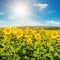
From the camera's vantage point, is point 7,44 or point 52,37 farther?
point 52,37

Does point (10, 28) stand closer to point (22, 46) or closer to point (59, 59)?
point (22, 46)

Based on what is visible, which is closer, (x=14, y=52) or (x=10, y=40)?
(x=14, y=52)

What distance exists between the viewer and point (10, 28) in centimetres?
547

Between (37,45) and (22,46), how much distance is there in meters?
0.39

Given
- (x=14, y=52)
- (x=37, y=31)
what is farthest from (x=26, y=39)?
(x=37, y=31)

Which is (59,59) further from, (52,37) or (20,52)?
(20,52)

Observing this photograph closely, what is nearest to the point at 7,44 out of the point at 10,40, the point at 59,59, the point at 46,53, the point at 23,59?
the point at 10,40

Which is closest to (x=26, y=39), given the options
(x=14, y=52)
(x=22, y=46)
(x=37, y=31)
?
(x=22, y=46)

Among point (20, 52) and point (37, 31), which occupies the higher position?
point (37, 31)

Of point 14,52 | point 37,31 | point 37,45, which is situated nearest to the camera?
point 14,52

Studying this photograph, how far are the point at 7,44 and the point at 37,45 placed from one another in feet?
2.54

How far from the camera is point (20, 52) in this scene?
5.11 metres

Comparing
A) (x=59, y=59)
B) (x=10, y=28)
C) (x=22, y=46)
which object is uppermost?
(x=10, y=28)

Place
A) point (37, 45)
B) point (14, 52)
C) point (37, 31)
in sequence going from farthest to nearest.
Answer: point (37, 31) < point (37, 45) < point (14, 52)
